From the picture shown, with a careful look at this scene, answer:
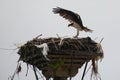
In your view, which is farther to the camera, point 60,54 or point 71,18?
point 71,18

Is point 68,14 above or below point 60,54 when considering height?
above

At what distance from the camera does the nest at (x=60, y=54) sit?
3.61m

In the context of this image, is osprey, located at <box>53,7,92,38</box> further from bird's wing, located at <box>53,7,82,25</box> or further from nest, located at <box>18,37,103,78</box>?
nest, located at <box>18,37,103,78</box>

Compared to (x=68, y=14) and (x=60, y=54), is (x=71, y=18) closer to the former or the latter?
(x=68, y=14)

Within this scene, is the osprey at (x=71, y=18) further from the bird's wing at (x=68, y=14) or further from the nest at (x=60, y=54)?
the nest at (x=60, y=54)

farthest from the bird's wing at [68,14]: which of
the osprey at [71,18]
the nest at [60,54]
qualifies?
the nest at [60,54]

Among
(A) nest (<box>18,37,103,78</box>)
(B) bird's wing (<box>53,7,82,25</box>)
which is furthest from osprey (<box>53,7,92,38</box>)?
(A) nest (<box>18,37,103,78</box>)

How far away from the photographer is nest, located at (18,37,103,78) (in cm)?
361

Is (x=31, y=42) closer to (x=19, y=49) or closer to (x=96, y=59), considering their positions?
(x=19, y=49)

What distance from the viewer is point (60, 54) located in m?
3.64

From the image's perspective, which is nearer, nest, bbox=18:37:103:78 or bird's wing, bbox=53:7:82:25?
nest, bbox=18:37:103:78

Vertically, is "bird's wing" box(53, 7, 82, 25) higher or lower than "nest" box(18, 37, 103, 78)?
higher

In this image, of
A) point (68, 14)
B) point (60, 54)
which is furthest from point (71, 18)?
point (60, 54)

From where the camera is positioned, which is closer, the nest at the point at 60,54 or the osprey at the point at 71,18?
the nest at the point at 60,54
